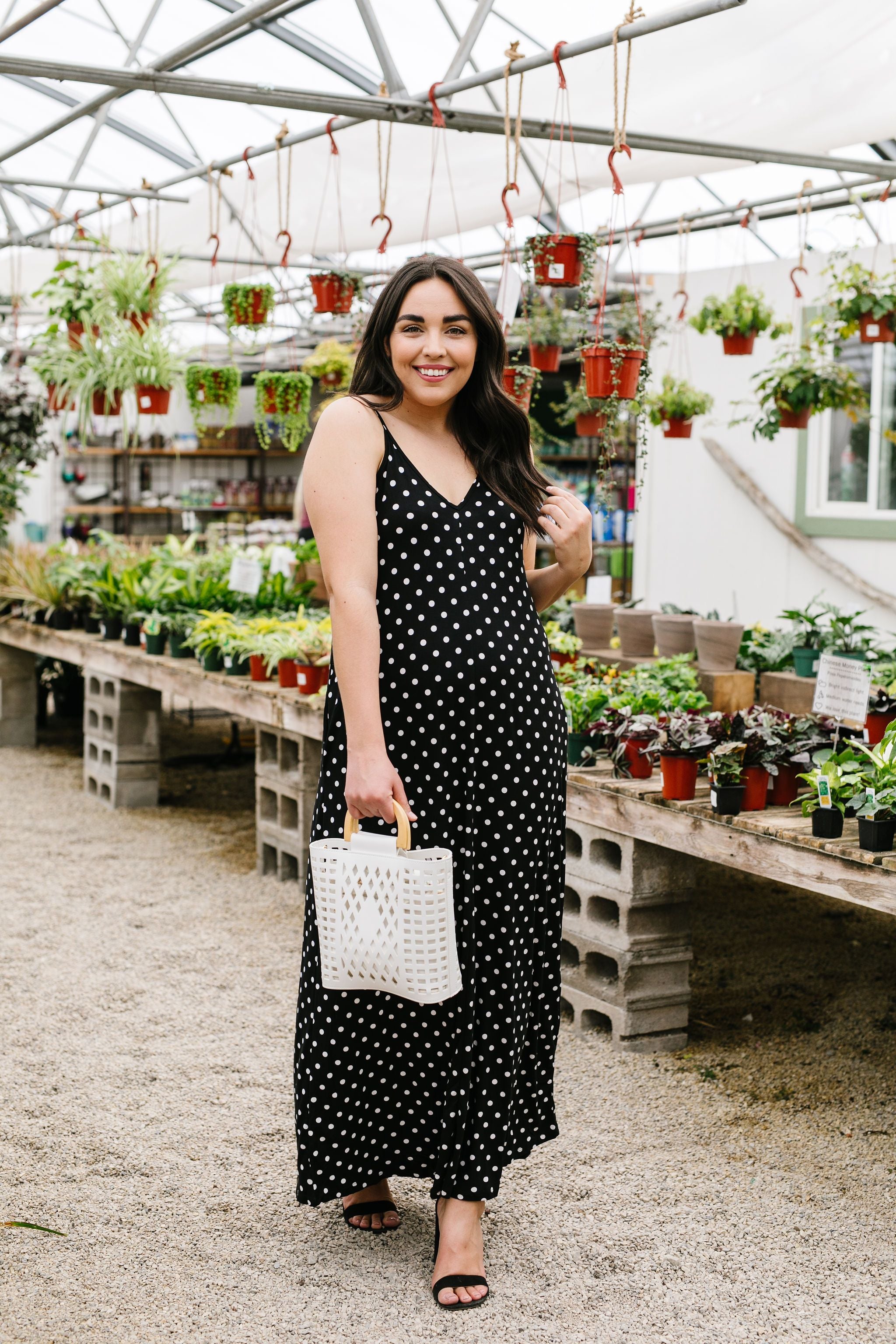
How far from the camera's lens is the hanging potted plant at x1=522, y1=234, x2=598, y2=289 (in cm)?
385

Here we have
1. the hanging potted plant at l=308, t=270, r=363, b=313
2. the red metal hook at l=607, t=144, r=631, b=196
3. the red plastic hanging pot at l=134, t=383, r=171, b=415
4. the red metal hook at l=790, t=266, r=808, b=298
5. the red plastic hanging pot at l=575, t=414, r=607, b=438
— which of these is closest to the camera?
the red metal hook at l=607, t=144, r=631, b=196

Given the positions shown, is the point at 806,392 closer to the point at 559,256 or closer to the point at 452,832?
the point at 559,256

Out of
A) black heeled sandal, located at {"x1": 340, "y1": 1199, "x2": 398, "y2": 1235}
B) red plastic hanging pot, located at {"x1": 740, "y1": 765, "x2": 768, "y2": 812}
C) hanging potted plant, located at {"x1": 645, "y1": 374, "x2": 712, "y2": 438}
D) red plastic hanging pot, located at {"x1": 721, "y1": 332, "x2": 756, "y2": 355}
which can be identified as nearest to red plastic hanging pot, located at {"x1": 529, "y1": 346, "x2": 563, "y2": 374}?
hanging potted plant, located at {"x1": 645, "y1": 374, "x2": 712, "y2": 438}

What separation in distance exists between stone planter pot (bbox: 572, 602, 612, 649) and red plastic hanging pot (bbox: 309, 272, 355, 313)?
1.43 meters

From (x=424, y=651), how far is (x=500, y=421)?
1.36ft

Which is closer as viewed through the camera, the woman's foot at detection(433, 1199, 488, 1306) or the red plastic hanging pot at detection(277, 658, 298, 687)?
the woman's foot at detection(433, 1199, 488, 1306)

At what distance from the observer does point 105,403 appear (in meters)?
5.60

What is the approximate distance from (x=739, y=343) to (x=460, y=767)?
3.70 meters

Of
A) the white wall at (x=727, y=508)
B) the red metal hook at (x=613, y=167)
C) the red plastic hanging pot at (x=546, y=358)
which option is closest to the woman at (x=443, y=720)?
the red metal hook at (x=613, y=167)

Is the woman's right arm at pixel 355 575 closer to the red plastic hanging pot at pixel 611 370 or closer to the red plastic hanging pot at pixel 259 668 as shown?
the red plastic hanging pot at pixel 611 370

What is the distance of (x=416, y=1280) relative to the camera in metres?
2.10

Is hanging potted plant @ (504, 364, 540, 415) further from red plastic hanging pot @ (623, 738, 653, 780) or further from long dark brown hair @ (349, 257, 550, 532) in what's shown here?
long dark brown hair @ (349, 257, 550, 532)

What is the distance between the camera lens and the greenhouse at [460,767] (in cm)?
202

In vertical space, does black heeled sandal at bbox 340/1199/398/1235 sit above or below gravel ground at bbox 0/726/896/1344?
above
